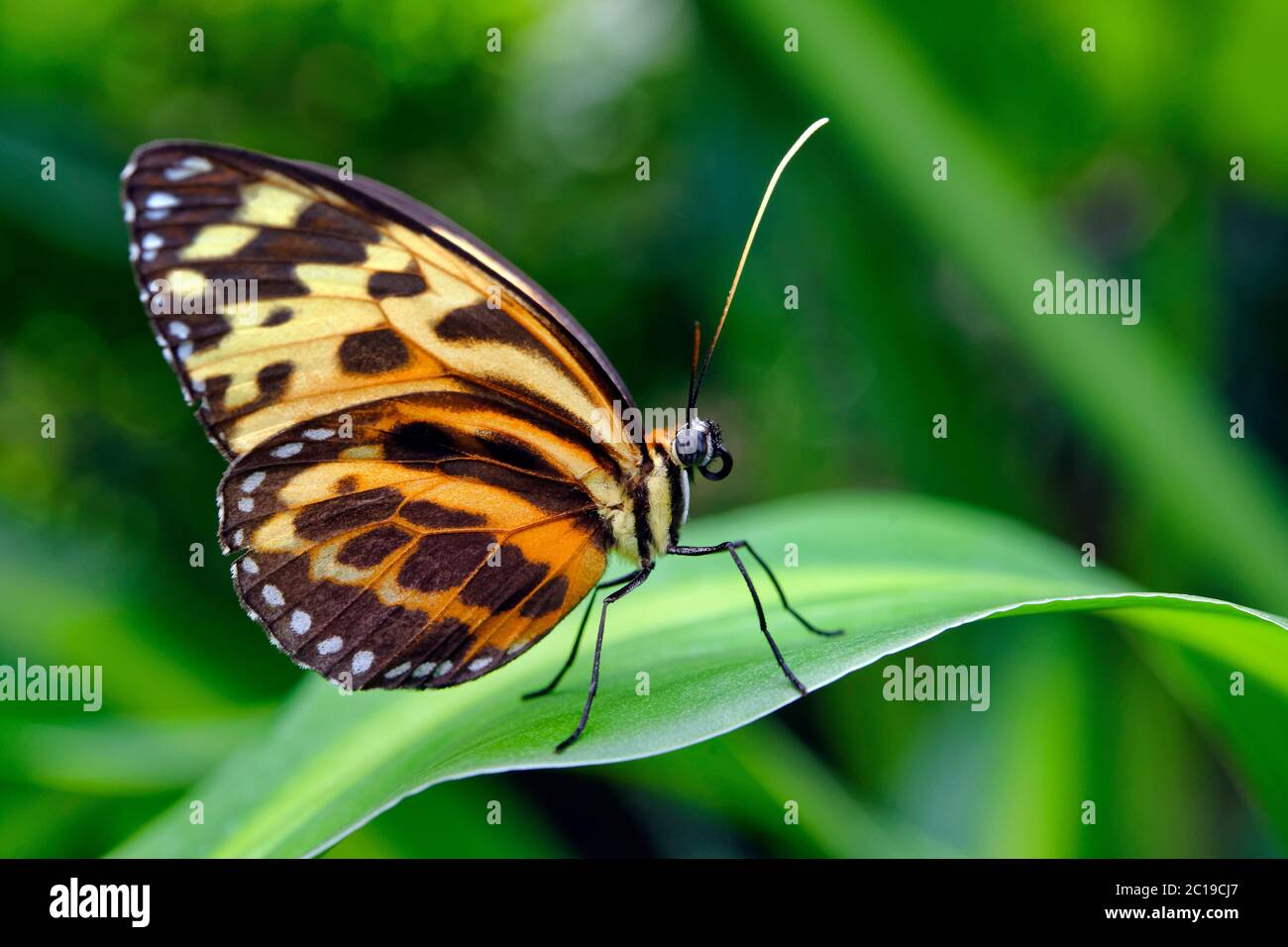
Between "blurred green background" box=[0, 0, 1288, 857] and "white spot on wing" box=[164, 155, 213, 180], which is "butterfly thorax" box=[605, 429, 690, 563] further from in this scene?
"white spot on wing" box=[164, 155, 213, 180]

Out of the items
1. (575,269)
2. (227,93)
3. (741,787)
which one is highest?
(227,93)

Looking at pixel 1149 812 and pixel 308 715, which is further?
pixel 1149 812

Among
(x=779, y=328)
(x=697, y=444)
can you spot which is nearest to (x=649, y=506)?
(x=697, y=444)

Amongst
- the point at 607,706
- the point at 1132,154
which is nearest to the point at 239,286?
the point at 607,706

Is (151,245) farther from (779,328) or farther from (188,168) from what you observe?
(779,328)

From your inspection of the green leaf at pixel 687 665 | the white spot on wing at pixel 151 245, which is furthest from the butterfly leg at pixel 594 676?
the white spot on wing at pixel 151 245

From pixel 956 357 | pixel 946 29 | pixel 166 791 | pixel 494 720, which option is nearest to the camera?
pixel 494 720

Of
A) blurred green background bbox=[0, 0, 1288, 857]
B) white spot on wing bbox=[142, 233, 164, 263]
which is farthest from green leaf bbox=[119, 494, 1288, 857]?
white spot on wing bbox=[142, 233, 164, 263]

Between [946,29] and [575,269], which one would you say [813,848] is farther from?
[575,269]

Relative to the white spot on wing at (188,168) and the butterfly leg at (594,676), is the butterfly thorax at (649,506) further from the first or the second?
the white spot on wing at (188,168)
